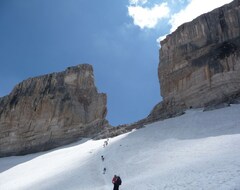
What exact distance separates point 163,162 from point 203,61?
84.5 feet

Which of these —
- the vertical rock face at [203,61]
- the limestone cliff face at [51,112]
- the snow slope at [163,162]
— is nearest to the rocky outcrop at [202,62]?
the vertical rock face at [203,61]

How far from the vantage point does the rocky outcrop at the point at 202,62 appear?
45469 millimetres

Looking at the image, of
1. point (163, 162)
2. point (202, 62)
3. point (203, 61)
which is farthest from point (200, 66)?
point (163, 162)

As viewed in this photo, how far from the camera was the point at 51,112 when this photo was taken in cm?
6172

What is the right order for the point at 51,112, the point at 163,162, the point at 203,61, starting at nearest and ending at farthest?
the point at 163,162 → the point at 203,61 → the point at 51,112

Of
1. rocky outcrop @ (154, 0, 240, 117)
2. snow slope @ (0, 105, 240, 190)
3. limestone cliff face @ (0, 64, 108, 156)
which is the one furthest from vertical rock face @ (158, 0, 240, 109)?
limestone cliff face @ (0, 64, 108, 156)

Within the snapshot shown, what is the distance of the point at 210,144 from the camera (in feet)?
90.1

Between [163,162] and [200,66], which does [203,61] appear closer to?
[200,66]

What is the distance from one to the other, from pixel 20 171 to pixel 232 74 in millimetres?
26629

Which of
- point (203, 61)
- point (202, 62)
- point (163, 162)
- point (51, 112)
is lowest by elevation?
point (163, 162)

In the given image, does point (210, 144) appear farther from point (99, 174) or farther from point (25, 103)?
point (25, 103)

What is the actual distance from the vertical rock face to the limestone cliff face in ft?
43.9

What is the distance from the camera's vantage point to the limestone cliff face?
59.2 metres

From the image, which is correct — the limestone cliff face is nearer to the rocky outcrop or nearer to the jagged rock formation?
the jagged rock formation
